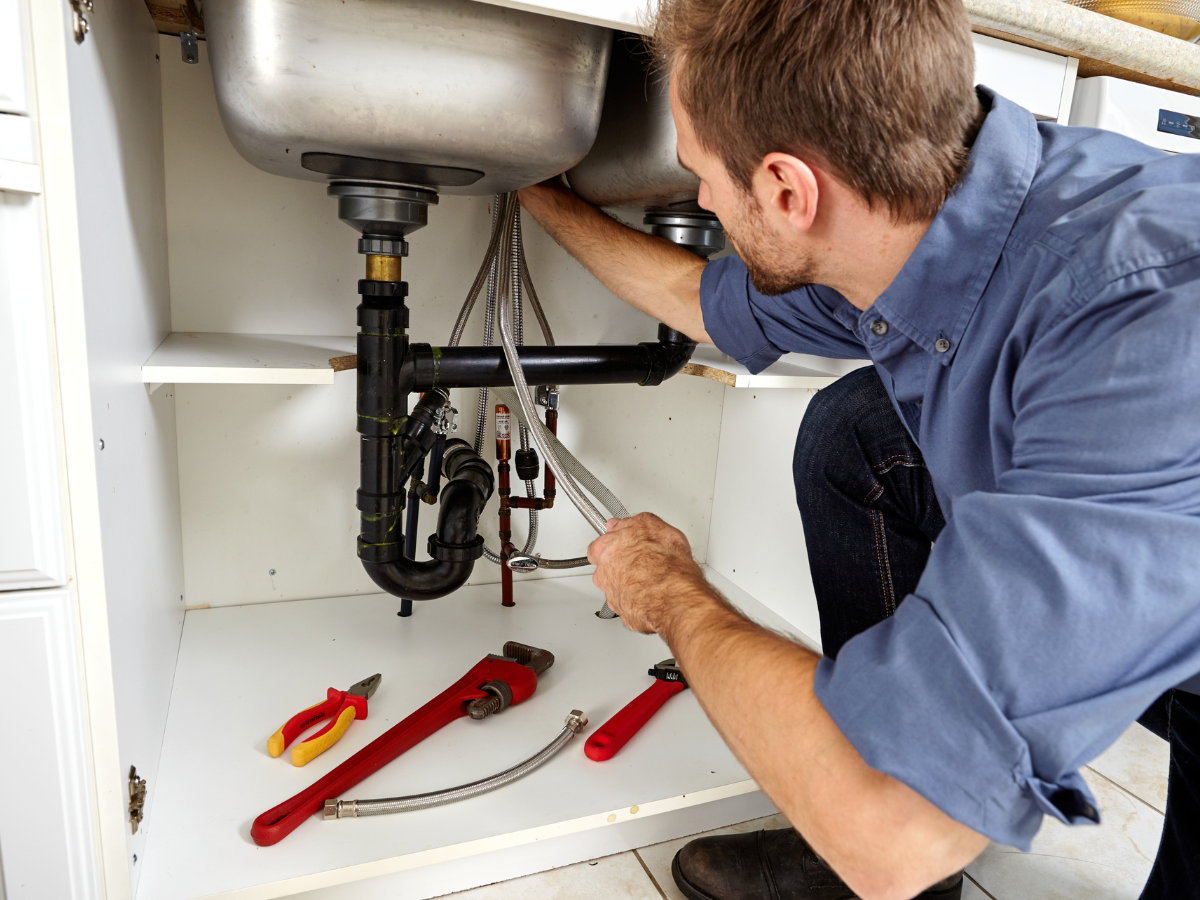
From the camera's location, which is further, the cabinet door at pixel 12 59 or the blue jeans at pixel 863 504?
the blue jeans at pixel 863 504

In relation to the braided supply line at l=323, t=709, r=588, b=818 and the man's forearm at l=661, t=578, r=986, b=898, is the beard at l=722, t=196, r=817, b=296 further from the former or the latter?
the braided supply line at l=323, t=709, r=588, b=818

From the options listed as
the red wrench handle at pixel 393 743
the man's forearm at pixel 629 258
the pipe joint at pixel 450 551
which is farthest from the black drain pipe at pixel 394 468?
the man's forearm at pixel 629 258

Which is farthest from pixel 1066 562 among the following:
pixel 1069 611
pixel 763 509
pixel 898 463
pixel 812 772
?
pixel 763 509

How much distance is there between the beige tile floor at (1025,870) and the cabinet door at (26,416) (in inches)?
22.7

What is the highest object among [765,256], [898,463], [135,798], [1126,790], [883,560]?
→ [765,256]

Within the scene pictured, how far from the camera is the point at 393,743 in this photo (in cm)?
88

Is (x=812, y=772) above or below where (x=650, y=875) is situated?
above

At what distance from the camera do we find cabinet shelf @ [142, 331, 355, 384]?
29.9 inches

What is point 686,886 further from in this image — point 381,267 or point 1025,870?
point 381,267


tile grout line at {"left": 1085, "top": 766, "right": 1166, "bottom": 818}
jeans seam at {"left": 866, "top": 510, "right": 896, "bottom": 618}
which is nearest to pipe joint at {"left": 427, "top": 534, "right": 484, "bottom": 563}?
jeans seam at {"left": 866, "top": 510, "right": 896, "bottom": 618}

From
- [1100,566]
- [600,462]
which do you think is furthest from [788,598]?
[1100,566]

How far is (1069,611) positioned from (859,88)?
1.17 ft

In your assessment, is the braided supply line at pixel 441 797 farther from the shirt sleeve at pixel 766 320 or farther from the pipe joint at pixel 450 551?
the shirt sleeve at pixel 766 320

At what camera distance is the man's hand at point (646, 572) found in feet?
2.14
